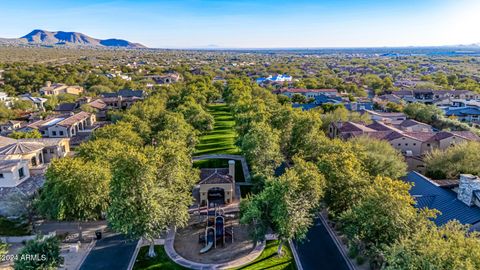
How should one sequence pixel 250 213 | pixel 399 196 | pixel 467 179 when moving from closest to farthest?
pixel 399 196 → pixel 250 213 → pixel 467 179

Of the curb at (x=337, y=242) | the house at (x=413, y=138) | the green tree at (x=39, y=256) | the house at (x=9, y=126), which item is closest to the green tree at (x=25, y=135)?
the house at (x=9, y=126)

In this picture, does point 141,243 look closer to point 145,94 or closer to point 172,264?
point 172,264

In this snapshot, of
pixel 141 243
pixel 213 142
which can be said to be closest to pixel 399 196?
pixel 141 243

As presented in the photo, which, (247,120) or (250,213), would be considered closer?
(250,213)

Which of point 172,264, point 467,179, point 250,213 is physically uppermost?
point 467,179

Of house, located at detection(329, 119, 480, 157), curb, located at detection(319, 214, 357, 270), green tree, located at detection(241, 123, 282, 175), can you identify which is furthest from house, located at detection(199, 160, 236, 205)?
house, located at detection(329, 119, 480, 157)

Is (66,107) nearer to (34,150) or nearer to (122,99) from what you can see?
(122,99)

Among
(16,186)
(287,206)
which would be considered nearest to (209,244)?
(287,206)
